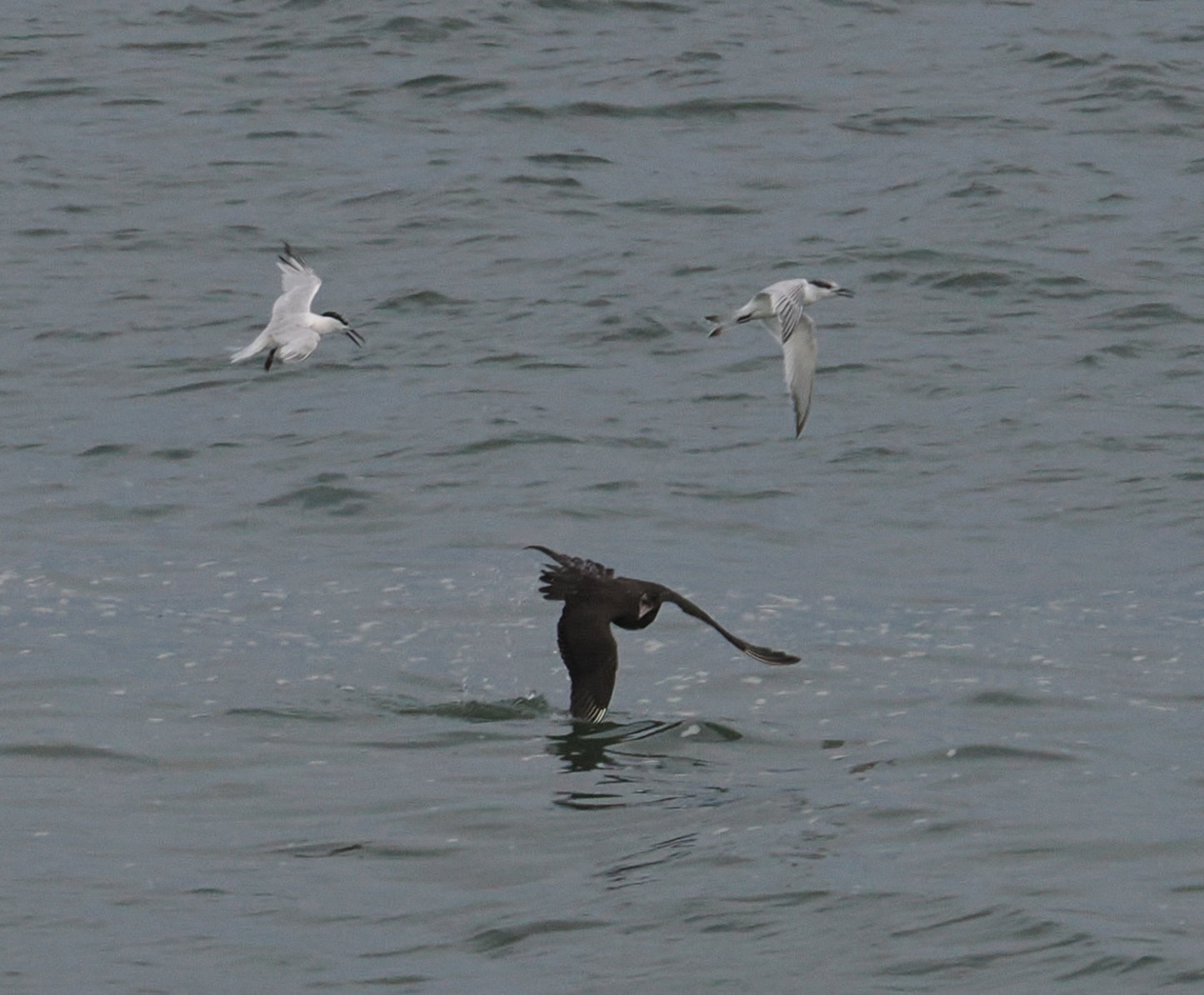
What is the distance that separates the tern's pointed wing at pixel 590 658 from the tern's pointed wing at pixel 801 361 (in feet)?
13.4

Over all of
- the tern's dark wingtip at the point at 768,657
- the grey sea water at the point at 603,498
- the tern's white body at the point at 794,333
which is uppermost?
the tern's white body at the point at 794,333

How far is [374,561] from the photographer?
14.7m

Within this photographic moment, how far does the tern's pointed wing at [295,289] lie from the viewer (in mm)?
15320

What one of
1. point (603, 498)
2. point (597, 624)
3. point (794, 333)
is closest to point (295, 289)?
point (603, 498)

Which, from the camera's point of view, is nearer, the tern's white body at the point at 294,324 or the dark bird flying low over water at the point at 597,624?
the dark bird flying low over water at the point at 597,624

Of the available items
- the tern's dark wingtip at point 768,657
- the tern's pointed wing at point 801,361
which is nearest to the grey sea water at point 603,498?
the tern's dark wingtip at point 768,657

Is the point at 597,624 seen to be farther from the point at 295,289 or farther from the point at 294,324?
the point at 295,289

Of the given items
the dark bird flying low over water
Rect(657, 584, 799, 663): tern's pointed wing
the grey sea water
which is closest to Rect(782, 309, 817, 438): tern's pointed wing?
the grey sea water

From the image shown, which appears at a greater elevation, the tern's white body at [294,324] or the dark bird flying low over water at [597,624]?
the tern's white body at [294,324]

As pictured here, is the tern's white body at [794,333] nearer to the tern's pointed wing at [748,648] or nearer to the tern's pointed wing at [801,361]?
the tern's pointed wing at [801,361]

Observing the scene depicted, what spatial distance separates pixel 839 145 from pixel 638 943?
57.1ft

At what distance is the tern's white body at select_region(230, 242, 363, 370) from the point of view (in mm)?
14289

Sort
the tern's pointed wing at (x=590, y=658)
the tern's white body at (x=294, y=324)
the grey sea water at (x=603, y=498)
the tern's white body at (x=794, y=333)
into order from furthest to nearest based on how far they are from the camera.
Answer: the tern's white body at (x=794, y=333), the tern's white body at (x=294, y=324), the tern's pointed wing at (x=590, y=658), the grey sea water at (x=603, y=498)

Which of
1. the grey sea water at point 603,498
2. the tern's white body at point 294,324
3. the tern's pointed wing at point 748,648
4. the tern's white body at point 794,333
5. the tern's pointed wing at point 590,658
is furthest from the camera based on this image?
the tern's white body at point 794,333
